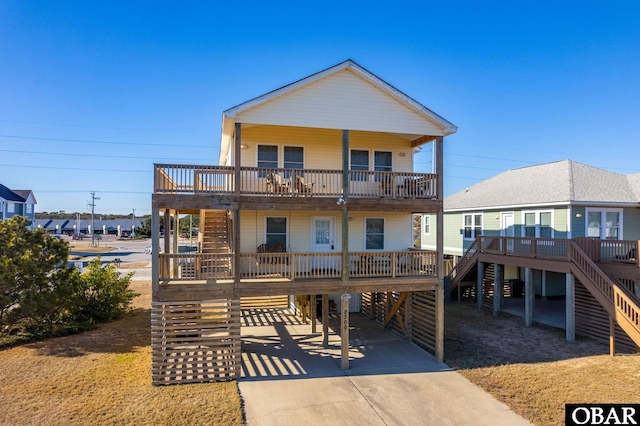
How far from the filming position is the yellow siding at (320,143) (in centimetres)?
1431

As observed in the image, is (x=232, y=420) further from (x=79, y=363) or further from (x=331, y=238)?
(x=331, y=238)

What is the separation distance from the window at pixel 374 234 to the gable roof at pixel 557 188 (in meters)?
9.63

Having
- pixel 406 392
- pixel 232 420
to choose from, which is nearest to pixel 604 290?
pixel 406 392

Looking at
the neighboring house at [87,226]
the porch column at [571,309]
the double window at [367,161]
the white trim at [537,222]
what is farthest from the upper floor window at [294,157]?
the neighboring house at [87,226]

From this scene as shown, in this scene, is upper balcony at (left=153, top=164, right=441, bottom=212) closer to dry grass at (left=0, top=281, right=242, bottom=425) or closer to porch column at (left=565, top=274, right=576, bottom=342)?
dry grass at (left=0, top=281, right=242, bottom=425)

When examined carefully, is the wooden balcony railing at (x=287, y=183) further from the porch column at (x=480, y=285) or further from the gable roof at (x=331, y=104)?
the porch column at (x=480, y=285)

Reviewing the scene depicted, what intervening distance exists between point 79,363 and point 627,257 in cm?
2000

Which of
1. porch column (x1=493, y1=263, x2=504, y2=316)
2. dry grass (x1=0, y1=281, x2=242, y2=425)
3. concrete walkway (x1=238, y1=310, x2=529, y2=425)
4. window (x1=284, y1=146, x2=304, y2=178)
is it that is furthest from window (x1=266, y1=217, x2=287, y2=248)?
porch column (x1=493, y1=263, x2=504, y2=316)

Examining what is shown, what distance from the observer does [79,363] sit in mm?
11680

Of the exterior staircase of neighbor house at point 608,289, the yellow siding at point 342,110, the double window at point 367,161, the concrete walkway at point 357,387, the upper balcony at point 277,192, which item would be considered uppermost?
the yellow siding at point 342,110

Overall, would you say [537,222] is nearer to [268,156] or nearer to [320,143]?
[320,143]

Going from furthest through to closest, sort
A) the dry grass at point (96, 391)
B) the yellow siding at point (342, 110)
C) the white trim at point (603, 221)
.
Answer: the white trim at point (603, 221) < the yellow siding at point (342, 110) < the dry grass at point (96, 391)

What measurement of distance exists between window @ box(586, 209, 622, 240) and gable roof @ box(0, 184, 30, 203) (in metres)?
64.2

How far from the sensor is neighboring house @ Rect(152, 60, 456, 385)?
11.2 m
